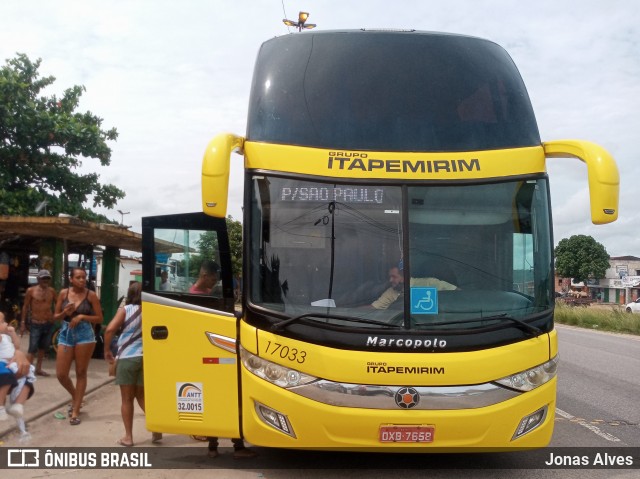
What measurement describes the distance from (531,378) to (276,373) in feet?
6.38

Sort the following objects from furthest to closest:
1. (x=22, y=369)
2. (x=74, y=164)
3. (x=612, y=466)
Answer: (x=74, y=164)
(x=22, y=369)
(x=612, y=466)

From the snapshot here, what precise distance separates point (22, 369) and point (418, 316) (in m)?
4.06

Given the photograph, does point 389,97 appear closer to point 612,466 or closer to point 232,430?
point 232,430

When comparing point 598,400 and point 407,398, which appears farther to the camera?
point 598,400

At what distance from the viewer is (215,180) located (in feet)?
18.8

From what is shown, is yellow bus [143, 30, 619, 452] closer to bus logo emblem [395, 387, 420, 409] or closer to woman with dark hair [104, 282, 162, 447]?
bus logo emblem [395, 387, 420, 409]

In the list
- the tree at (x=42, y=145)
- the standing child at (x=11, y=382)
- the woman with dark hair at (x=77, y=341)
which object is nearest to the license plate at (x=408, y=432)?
the standing child at (x=11, y=382)

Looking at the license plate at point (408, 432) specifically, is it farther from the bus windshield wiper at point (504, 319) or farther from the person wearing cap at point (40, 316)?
the person wearing cap at point (40, 316)

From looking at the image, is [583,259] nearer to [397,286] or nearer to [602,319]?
[602,319]

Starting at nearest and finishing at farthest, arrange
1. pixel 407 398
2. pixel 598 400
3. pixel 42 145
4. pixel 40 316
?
pixel 407 398, pixel 598 400, pixel 40 316, pixel 42 145

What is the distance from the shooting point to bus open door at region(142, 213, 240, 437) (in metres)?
6.10

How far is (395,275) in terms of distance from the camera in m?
5.69

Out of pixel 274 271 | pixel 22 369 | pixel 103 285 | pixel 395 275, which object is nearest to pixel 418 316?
pixel 395 275

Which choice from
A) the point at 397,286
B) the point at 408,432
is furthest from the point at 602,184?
the point at 408,432
